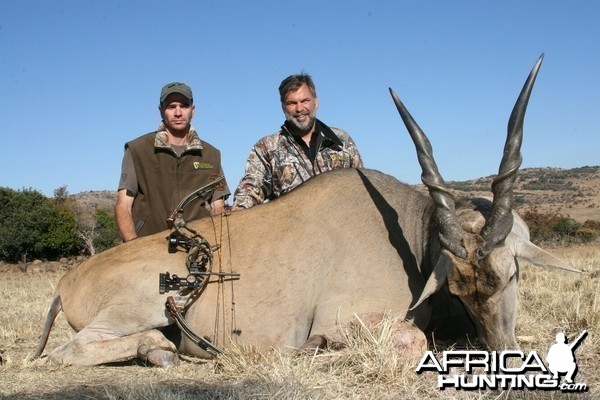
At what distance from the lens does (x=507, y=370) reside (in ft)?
11.6

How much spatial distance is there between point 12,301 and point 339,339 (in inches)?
242

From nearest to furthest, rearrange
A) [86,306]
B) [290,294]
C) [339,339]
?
[339,339], [290,294], [86,306]

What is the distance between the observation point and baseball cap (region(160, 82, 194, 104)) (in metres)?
6.93

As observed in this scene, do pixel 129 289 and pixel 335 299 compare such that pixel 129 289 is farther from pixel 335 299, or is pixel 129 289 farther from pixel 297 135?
pixel 297 135

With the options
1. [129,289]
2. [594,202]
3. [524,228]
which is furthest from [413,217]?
[594,202]

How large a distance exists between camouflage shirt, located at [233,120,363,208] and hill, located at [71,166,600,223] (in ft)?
80.6

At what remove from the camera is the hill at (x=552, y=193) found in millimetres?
36438

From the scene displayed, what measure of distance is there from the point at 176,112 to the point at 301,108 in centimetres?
133

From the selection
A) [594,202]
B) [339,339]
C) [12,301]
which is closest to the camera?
[339,339]

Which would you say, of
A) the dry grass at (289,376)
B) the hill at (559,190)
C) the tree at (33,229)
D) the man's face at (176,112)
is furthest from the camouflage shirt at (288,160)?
the hill at (559,190)

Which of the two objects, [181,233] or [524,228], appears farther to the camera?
[181,233]

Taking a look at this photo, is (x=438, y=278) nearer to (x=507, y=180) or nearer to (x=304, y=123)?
(x=507, y=180)

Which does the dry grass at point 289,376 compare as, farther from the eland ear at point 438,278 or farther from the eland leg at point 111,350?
the eland ear at point 438,278

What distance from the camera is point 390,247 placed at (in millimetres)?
4781
